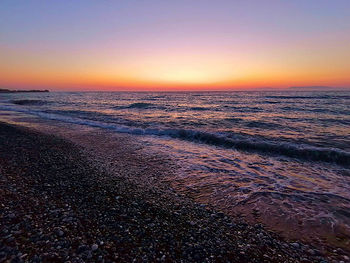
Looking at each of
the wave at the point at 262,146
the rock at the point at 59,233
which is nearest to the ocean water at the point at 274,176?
the wave at the point at 262,146

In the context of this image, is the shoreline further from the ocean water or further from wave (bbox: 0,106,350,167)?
wave (bbox: 0,106,350,167)

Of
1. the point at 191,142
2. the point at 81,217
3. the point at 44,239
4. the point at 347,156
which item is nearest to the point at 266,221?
the point at 81,217

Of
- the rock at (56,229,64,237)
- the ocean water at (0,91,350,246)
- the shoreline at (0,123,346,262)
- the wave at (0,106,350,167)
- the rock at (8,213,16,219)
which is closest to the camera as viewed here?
the shoreline at (0,123,346,262)

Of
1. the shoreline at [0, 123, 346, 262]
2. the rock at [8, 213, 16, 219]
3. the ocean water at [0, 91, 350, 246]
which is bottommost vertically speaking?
the ocean water at [0, 91, 350, 246]

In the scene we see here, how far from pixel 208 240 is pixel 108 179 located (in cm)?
416

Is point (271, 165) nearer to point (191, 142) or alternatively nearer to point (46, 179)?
point (191, 142)

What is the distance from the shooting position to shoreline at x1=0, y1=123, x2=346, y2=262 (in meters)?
3.44

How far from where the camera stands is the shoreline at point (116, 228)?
135 inches

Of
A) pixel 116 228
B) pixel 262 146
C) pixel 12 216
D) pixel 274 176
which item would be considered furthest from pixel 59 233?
pixel 262 146

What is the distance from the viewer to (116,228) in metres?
4.09

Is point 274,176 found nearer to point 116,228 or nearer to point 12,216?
point 116,228

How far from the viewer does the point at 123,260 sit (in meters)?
3.26

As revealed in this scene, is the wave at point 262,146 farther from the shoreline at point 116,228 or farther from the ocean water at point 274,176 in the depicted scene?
the shoreline at point 116,228

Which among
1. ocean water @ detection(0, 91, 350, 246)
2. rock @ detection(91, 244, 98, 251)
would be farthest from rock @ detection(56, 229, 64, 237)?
ocean water @ detection(0, 91, 350, 246)
